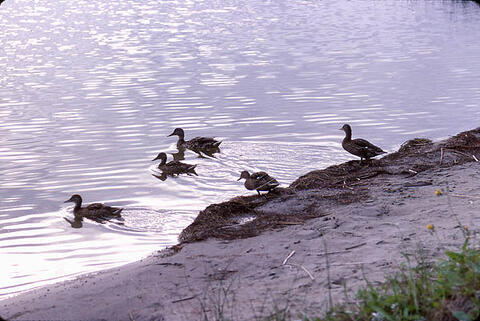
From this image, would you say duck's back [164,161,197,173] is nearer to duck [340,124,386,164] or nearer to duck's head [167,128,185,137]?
duck's head [167,128,185,137]

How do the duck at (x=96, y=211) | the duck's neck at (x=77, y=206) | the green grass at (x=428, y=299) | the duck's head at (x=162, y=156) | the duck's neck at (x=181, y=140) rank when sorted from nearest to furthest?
the green grass at (x=428, y=299)
the duck at (x=96, y=211)
the duck's neck at (x=77, y=206)
the duck's head at (x=162, y=156)
the duck's neck at (x=181, y=140)

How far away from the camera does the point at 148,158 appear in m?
13.6

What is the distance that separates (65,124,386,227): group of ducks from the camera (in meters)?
10.2

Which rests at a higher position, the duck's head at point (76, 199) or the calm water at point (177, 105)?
the calm water at point (177, 105)

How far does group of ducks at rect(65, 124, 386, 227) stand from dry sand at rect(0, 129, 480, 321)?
0.35m

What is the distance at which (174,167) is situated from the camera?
500 inches

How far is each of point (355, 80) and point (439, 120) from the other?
4.13 metres

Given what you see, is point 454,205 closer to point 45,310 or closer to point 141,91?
point 45,310

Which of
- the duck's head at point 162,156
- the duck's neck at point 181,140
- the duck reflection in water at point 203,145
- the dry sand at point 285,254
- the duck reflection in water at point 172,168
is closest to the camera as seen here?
the dry sand at point 285,254

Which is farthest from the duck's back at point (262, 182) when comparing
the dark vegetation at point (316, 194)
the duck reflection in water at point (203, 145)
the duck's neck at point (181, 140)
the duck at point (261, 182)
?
the duck's neck at point (181, 140)

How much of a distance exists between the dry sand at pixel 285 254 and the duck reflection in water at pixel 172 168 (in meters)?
3.01

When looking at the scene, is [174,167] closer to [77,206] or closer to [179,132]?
[179,132]

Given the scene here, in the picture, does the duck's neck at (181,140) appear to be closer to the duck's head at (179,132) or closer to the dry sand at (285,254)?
the duck's head at (179,132)

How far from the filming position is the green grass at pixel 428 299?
4.34m
